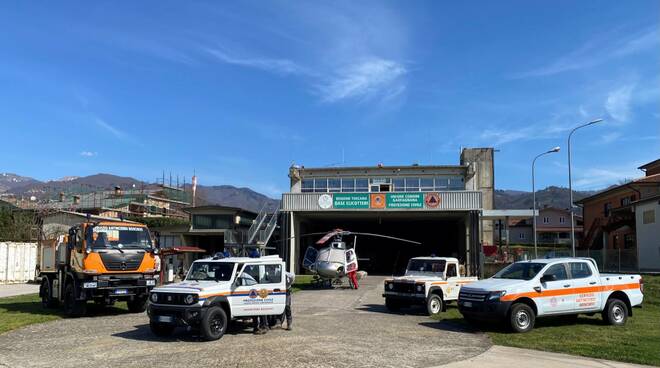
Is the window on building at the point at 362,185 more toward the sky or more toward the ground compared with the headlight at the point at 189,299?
more toward the sky

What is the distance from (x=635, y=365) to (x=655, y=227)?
3017 centimetres

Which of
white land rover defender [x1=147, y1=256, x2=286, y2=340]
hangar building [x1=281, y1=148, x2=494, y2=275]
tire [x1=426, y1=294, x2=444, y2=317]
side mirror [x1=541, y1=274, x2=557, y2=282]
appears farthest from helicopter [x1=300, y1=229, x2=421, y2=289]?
white land rover defender [x1=147, y1=256, x2=286, y2=340]

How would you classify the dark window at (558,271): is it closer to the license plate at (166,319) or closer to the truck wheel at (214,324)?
the truck wheel at (214,324)

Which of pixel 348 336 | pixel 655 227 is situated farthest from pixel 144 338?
pixel 655 227

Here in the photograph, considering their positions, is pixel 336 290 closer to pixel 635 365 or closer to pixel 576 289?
pixel 576 289

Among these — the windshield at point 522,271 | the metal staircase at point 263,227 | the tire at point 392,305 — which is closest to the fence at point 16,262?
the metal staircase at point 263,227

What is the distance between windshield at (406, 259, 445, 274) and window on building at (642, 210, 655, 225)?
24.1m

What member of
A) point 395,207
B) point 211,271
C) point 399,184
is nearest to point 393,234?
point 399,184

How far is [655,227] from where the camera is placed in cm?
3575

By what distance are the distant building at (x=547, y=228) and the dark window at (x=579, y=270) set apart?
7553 cm

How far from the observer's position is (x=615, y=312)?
48.9 ft

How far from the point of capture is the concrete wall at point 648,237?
3559 centimetres

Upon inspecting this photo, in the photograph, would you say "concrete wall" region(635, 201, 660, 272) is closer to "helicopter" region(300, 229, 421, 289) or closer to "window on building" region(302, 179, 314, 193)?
"helicopter" region(300, 229, 421, 289)

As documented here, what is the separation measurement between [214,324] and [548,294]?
827cm
